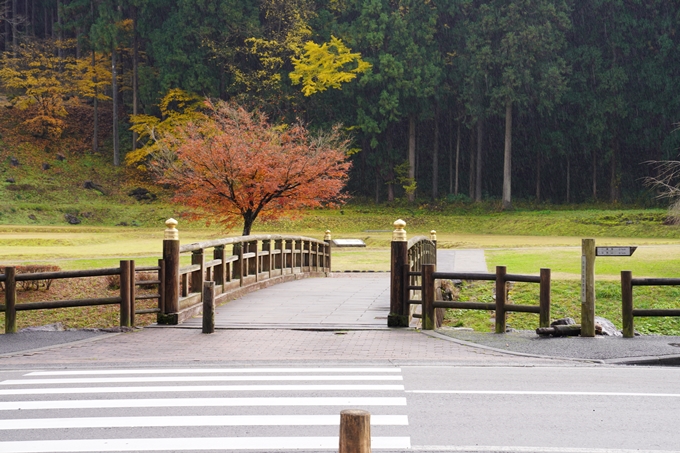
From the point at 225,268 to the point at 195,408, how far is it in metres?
8.51

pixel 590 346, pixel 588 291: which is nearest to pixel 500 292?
pixel 588 291

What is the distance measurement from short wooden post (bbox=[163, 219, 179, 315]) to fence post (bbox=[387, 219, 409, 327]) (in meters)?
3.48

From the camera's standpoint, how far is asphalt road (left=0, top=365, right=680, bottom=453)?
5.73 meters

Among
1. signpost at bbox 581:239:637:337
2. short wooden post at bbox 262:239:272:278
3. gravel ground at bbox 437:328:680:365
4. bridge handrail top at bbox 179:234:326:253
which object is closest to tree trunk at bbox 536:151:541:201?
bridge handrail top at bbox 179:234:326:253

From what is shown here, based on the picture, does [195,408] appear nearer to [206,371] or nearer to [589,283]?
[206,371]

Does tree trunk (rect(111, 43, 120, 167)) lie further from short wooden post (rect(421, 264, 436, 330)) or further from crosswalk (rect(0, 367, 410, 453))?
crosswalk (rect(0, 367, 410, 453))

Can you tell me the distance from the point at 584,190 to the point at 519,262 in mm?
31280

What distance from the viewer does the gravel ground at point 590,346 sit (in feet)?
31.1

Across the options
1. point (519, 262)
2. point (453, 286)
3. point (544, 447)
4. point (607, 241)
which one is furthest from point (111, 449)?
point (607, 241)

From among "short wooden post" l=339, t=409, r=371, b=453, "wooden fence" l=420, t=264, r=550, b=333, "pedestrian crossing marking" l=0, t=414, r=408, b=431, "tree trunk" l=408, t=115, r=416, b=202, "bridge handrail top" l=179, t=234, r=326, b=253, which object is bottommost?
"pedestrian crossing marking" l=0, t=414, r=408, b=431

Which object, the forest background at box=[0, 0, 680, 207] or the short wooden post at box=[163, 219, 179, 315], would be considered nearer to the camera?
the short wooden post at box=[163, 219, 179, 315]

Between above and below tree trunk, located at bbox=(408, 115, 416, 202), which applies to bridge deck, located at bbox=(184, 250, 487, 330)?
below

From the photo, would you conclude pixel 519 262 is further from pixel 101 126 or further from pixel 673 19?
pixel 101 126

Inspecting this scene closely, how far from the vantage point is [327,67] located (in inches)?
1880
